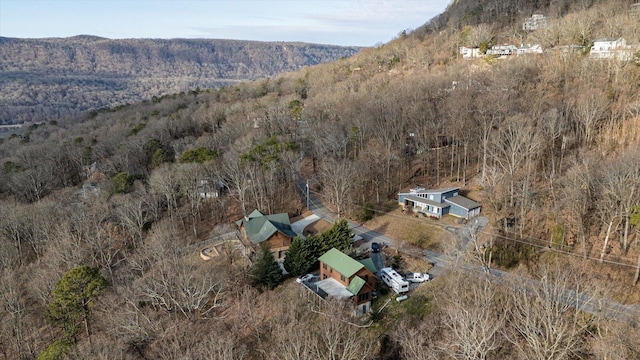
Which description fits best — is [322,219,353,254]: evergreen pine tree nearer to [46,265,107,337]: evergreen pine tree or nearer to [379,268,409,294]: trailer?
[379,268,409,294]: trailer

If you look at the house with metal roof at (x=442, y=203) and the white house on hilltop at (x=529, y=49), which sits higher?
the white house on hilltop at (x=529, y=49)

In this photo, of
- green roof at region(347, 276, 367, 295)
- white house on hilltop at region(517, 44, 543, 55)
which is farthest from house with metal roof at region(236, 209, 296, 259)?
white house on hilltop at region(517, 44, 543, 55)

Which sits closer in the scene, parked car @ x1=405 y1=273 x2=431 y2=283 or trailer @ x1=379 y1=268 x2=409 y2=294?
trailer @ x1=379 y1=268 x2=409 y2=294

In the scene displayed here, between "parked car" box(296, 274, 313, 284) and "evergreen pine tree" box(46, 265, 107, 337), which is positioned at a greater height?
"evergreen pine tree" box(46, 265, 107, 337)

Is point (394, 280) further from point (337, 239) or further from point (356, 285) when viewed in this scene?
point (337, 239)

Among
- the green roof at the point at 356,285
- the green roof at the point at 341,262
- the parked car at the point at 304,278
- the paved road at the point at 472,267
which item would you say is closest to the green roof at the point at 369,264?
the green roof at the point at 341,262

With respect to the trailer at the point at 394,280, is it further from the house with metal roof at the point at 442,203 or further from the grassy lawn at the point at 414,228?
the house with metal roof at the point at 442,203

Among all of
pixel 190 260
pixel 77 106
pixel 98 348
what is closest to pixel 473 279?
pixel 98 348
